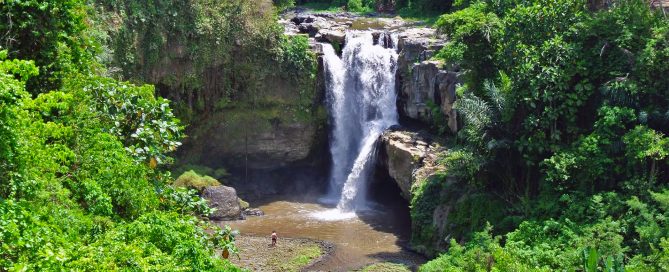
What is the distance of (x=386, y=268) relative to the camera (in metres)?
19.6

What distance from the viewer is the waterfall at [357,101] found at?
27891 mm

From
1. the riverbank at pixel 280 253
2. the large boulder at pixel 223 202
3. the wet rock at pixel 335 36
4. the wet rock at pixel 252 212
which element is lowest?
the wet rock at pixel 252 212

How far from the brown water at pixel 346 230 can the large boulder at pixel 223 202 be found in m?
0.46

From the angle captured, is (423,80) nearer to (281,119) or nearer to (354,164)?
(354,164)

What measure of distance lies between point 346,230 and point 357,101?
703cm

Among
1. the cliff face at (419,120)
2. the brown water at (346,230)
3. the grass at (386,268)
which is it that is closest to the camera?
the grass at (386,268)

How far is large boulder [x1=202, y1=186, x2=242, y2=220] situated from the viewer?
81.2ft

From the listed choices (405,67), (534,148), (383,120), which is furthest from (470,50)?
(383,120)

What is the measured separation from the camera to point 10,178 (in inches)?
321

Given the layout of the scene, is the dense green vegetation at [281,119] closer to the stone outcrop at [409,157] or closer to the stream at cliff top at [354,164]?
the stone outcrop at [409,157]

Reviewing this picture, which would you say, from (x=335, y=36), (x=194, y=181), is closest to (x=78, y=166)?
(x=194, y=181)

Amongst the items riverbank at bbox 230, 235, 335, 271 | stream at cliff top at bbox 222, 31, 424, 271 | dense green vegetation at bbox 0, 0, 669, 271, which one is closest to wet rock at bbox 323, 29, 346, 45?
stream at cliff top at bbox 222, 31, 424, 271

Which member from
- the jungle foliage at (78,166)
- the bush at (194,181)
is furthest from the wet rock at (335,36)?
the jungle foliage at (78,166)

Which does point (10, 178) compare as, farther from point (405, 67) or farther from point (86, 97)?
point (405, 67)
